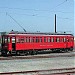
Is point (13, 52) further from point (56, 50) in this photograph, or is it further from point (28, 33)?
point (56, 50)

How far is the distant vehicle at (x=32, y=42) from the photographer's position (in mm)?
34625

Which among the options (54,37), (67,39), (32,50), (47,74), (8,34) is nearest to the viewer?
(47,74)

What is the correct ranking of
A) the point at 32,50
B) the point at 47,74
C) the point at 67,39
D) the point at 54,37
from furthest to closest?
the point at 67,39
the point at 54,37
the point at 32,50
the point at 47,74

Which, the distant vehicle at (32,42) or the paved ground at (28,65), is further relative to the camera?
the distant vehicle at (32,42)

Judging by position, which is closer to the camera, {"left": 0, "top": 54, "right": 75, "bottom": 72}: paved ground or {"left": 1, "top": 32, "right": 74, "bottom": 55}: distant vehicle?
{"left": 0, "top": 54, "right": 75, "bottom": 72}: paved ground

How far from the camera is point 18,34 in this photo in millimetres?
34938

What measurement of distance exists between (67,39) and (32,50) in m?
7.31

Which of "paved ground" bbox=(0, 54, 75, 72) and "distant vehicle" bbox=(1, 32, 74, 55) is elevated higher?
"distant vehicle" bbox=(1, 32, 74, 55)

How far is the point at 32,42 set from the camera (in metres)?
36.8

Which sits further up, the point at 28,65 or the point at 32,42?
the point at 32,42

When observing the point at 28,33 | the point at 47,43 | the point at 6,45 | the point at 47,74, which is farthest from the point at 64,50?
the point at 47,74

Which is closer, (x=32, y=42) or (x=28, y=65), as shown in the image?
(x=28, y=65)

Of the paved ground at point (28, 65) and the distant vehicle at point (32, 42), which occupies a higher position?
the distant vehicle at point (32, 42)

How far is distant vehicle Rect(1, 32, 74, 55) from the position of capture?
34.6 m
